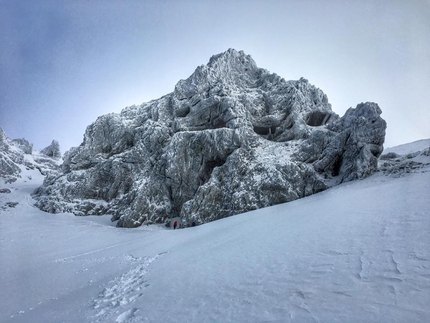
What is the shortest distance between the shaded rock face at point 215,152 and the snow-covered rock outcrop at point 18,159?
19863mm

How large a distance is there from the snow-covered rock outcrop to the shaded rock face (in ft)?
65.2

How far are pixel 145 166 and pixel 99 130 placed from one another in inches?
627

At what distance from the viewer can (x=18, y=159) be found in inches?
2260

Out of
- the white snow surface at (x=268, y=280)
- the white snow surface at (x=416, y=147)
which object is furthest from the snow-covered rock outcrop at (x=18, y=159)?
the white snow surface at (x=416, y=147)

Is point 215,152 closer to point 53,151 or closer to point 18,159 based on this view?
point 18,159

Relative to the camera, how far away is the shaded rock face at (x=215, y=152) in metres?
23.8

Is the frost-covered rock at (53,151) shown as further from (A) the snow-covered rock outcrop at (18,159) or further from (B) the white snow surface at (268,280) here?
(B) the white snow surface at (268,280)

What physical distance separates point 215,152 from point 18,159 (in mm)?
64267

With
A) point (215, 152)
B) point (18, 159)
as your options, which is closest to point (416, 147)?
point (215, 152)

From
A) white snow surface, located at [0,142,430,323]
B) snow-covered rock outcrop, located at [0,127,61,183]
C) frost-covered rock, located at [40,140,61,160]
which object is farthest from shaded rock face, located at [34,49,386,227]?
frost-covered rock, located at [40,140,61,160]

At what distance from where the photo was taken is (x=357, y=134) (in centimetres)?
2344

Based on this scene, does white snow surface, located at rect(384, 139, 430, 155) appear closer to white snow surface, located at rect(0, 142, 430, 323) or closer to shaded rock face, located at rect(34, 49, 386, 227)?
shaded rock face, located at rect(34, 49, 386, 227)

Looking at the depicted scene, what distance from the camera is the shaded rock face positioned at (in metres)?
23.8

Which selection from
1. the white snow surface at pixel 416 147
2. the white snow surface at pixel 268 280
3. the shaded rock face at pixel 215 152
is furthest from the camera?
the white snow surface at pixel 416 147
